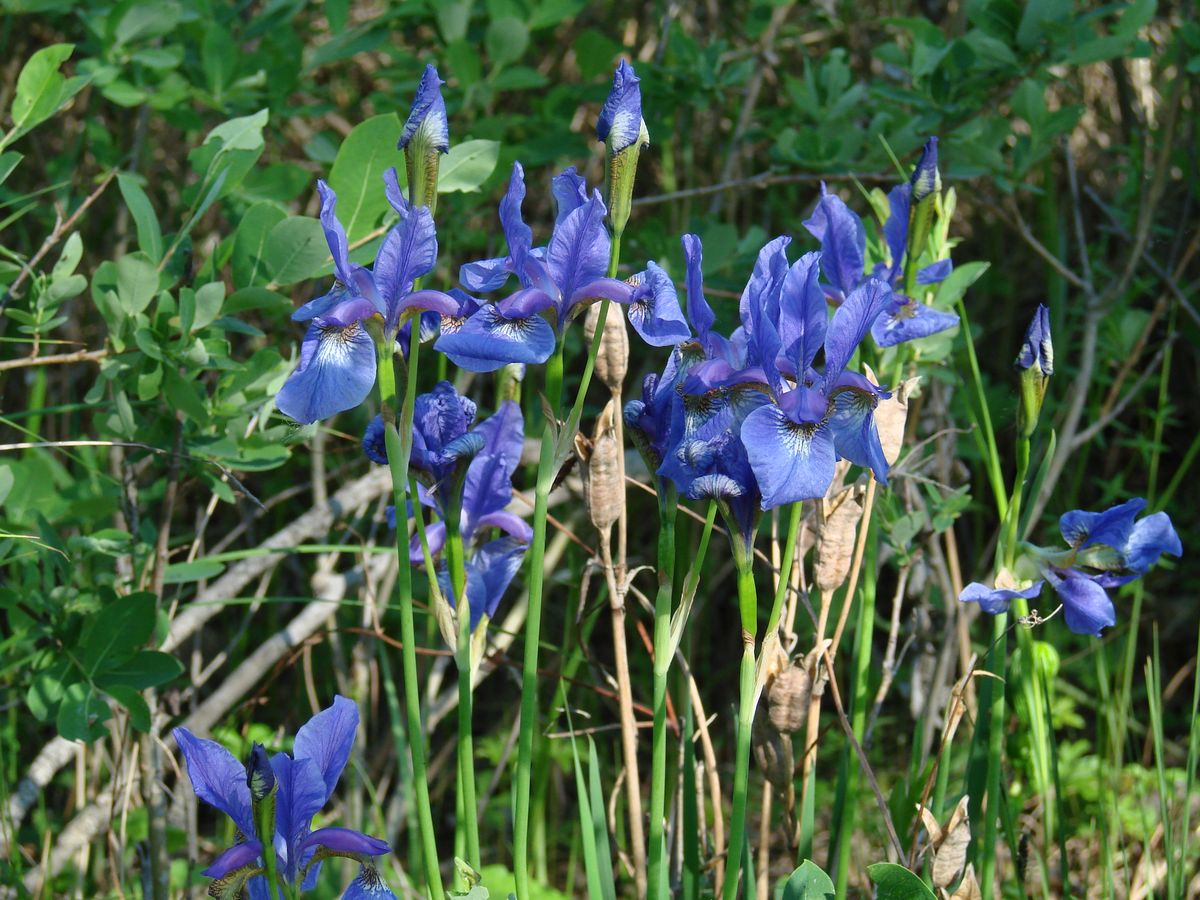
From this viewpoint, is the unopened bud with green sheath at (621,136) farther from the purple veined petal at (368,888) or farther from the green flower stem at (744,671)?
the purple veined petal at (368,888)

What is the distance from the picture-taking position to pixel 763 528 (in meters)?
2.00

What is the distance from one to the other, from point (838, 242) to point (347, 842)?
0.77 m

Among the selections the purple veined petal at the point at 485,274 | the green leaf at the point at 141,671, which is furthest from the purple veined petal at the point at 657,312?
the green leaf at the point at 141,671

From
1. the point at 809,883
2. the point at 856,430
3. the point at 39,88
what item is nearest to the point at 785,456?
the point at 856,430

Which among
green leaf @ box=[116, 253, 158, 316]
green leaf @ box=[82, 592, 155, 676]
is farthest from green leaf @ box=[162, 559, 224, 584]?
green leaf @ box=[116, 253, 158, 316]

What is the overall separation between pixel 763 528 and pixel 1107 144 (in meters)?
1.89

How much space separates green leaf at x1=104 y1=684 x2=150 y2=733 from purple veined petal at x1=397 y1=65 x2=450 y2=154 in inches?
32.9

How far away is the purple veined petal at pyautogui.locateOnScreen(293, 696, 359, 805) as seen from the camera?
1.01m

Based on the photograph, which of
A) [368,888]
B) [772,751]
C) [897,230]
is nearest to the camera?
[368,888]

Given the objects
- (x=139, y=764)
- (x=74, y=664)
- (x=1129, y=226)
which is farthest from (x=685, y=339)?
(x=1129, y=226)

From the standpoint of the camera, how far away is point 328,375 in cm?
97

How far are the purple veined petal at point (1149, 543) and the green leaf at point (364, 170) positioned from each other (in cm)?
92

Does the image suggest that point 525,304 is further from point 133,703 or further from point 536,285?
point 133,703

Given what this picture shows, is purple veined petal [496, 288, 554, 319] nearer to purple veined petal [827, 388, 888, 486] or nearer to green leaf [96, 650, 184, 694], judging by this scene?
purple veined petal [827, 388, 888, 486]
